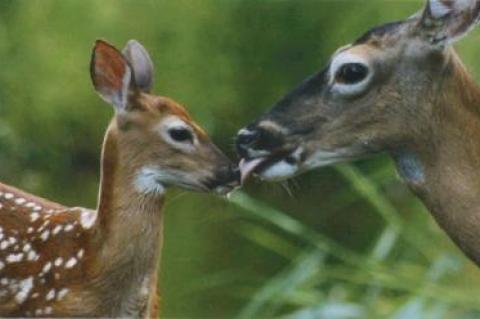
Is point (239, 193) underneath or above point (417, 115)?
above

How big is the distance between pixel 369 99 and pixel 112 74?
59 centimetres

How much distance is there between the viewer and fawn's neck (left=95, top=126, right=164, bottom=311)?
4.13 meters

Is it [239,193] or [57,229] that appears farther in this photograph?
[239,193]

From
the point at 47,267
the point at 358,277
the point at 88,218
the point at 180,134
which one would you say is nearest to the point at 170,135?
the point at 180,134

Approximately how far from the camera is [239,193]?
14.5 feet

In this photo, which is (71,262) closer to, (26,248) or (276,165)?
(26,248)

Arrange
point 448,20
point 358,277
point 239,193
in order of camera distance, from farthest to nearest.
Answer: point 358,277 < point 239,193 < point 448,20

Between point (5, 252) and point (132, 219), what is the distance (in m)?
0.30

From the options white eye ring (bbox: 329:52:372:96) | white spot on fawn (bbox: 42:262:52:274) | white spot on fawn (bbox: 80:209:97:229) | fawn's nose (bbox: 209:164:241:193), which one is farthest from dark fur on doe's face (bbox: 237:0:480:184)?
white spot on fawn (bbox: 42:262:52:274)

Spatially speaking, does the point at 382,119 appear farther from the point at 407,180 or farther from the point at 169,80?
the point at 169,80

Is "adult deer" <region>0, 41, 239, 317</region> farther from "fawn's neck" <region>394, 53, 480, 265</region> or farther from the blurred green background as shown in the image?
"fawn's neck" <region>394, 53, 480, 265</region>

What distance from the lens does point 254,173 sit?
4.08m

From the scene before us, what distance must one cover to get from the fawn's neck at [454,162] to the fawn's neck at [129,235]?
571 mm

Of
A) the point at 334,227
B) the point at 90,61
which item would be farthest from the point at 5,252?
the point at 334,227
